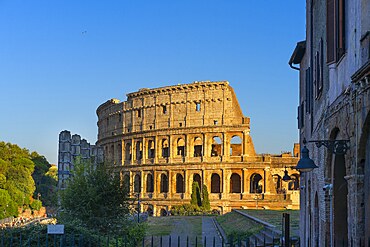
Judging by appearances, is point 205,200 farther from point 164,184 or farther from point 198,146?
point 198,146

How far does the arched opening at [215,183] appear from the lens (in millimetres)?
60375

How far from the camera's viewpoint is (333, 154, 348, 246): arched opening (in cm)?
1020

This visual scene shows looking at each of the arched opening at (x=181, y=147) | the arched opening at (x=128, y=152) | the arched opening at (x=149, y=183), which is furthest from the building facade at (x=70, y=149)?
the arched opening at (x=181, y=147)

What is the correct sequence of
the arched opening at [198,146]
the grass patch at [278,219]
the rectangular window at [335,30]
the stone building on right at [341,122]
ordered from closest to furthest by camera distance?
the stone building on right at [341,122] → the rectangular window at [335,30] → the grass patch at [278,219] → the arched opening at [198,146]

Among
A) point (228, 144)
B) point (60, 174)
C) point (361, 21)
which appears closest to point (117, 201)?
point (361, 21)

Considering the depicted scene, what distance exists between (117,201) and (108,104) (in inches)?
1845

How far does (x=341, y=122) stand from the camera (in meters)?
9.34

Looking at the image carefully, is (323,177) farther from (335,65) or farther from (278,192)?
(278,192)

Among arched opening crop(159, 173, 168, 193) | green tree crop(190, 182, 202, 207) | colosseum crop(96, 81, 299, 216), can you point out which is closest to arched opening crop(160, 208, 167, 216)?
colosseum crop(96, 81, 299, 216)

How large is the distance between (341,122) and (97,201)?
45.8ft

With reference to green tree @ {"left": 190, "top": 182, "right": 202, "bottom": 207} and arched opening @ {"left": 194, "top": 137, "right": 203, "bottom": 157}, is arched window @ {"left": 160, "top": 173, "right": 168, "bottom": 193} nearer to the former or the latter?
arched opening @ {"left": 194, "top": 137, "right": 203, "bottom": 157}

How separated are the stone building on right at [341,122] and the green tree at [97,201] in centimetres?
872

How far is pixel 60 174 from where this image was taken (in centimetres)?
7181

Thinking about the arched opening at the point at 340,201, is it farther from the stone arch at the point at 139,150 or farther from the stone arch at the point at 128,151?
the stone arch at the point at 128,151
